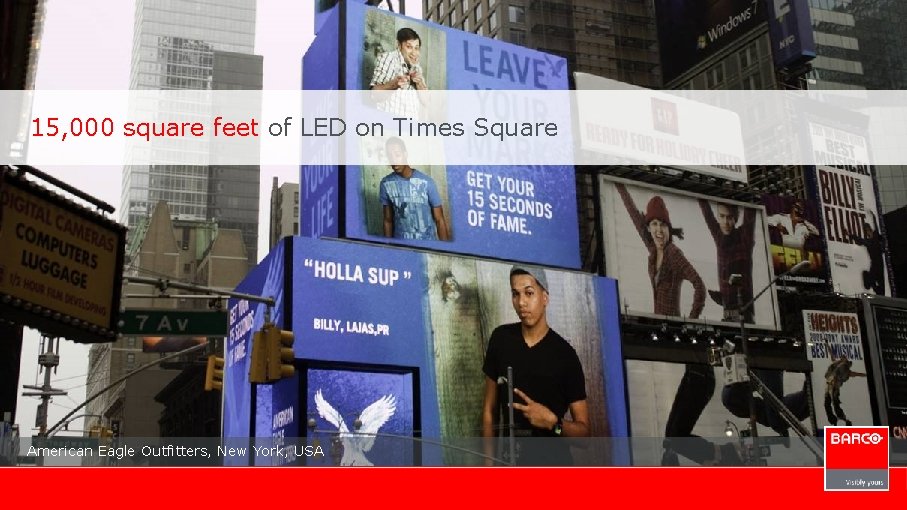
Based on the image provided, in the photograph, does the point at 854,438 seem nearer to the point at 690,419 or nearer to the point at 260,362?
the point at 260,362

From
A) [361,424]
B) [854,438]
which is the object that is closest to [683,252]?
[361,424]

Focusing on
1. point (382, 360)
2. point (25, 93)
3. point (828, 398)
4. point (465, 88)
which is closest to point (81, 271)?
point (25, 93)

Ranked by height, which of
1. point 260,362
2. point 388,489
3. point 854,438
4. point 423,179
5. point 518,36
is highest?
point 518,36

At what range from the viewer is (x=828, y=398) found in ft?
196

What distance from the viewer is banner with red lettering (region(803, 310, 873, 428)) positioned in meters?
59.7

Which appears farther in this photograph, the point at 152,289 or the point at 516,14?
the point at 152,289

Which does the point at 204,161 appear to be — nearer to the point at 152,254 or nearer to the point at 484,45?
the point at 152,254

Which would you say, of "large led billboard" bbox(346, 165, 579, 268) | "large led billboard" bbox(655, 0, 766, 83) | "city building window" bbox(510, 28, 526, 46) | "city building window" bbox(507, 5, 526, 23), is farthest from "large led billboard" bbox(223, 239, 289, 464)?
"city building window" bbox(507, 5, 526, 23)

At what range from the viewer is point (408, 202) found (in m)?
45.0

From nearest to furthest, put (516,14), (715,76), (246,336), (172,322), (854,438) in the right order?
(854,438) < (172,322) < (246,336) < (715,76) < (516,14)

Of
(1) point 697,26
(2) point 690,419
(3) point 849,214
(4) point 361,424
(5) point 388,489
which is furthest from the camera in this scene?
(1) point 697,26

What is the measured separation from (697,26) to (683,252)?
3320 centimetres

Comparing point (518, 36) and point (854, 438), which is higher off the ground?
point (518, 36)

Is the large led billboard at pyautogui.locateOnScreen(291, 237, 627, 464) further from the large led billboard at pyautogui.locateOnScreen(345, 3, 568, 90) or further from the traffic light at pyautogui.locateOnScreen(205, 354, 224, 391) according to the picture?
the traffic light at pyautogui.locateOnScreen(205, 354, 224, 391)
